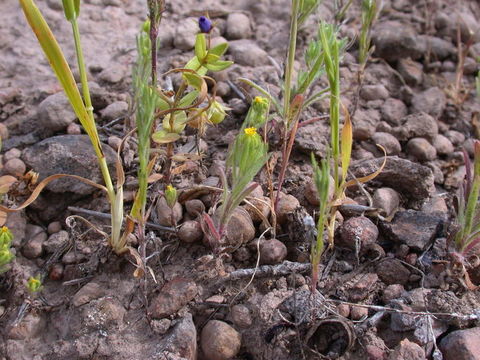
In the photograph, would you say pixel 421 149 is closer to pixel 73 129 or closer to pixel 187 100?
pixel 187 100

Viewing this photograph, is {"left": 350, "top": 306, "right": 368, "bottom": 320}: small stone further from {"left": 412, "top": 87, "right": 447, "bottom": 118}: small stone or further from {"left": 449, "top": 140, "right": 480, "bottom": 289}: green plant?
{"left": 412, "top": 87, "right": 447, "bottom": 118}: small stone

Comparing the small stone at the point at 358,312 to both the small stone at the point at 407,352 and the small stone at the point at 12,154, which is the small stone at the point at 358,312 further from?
the small stone at the point at 12,154

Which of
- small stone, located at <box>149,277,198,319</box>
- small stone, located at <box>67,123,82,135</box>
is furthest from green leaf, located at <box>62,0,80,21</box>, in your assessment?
small stone, located at <box>149,277,198,319</box>

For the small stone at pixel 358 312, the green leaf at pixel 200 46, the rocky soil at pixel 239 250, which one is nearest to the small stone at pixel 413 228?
the rocky soil at pixel 239 250

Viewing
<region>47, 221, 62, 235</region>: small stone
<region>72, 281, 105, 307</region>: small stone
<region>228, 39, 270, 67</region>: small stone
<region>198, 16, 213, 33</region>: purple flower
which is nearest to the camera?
<region>72, 281, 105, 307</region>: small stone

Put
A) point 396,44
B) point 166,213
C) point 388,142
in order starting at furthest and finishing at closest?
point 396,44 → point 388,142 → point 166,213

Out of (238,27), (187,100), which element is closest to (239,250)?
(187,100)
